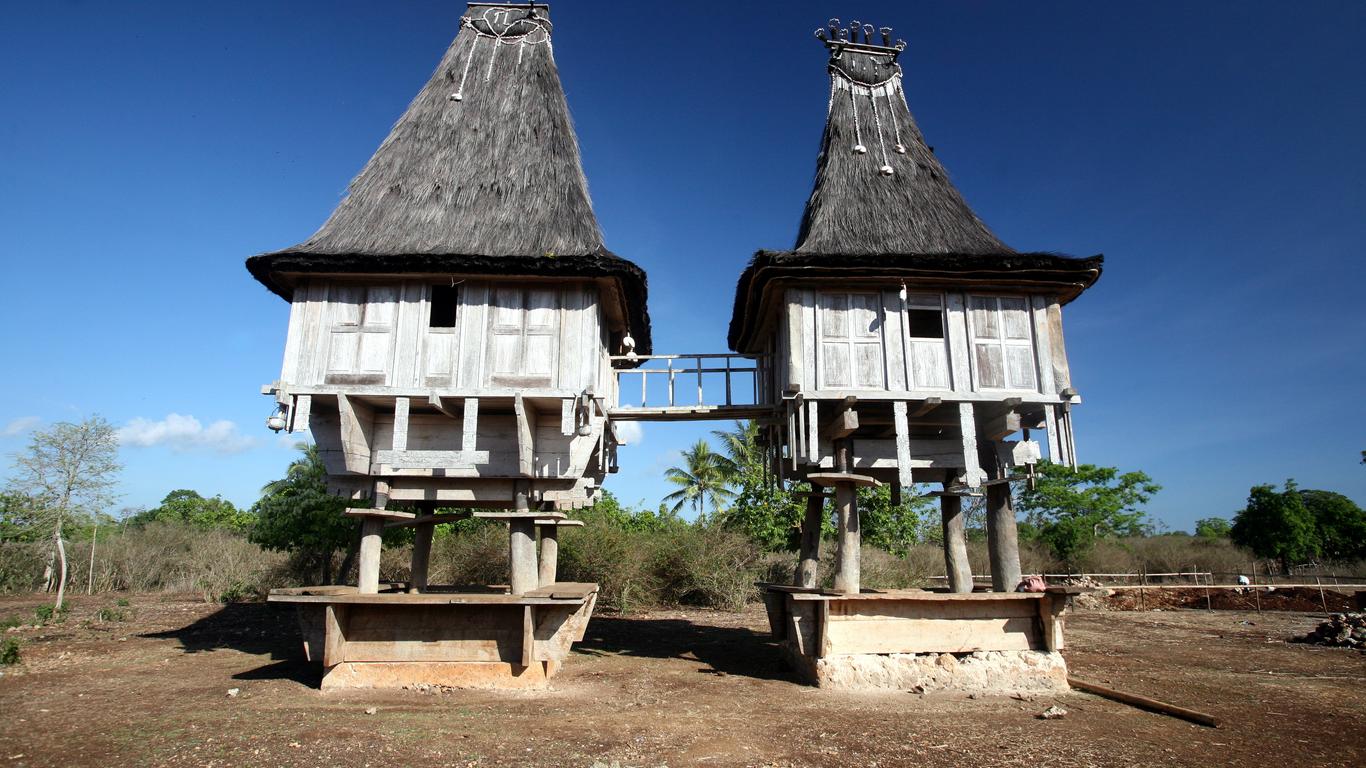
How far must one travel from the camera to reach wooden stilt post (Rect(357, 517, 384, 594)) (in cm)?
1021

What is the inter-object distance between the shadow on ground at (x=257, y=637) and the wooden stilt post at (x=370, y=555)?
164 centimetres

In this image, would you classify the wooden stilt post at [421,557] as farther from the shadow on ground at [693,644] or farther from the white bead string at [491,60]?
the white bead string at [491,60]

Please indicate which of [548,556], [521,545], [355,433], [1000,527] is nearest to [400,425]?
[355,433]

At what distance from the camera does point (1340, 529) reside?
3497cm

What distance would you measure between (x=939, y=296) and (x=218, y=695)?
12280mm

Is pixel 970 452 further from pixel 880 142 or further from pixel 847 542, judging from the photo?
pixel 880 142

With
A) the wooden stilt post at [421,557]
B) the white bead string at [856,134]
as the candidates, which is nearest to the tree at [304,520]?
the wooden stilt post at [421,557]

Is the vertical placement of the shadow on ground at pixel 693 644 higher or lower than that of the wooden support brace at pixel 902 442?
lower

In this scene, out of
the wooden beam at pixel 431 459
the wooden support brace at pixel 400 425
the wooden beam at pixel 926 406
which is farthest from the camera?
the wooden beam at pixel 926 406

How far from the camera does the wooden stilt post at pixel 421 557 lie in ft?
42.2

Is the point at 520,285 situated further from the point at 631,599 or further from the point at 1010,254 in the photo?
the point at 631,599

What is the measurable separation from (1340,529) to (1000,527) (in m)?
37.6

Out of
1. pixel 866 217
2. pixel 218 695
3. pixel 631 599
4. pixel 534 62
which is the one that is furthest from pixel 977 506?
pixel 218 695

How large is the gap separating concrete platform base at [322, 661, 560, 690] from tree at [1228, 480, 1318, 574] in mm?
41151
